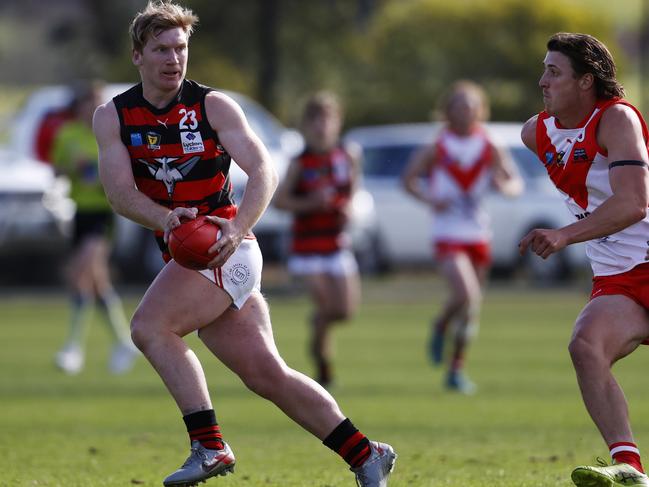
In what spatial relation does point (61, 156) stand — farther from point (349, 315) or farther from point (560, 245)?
point (560, 245)

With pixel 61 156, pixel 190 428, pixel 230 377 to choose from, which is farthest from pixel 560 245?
pixel 61 156

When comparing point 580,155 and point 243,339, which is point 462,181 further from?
point 243,339

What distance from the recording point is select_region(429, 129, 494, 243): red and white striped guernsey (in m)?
13.1

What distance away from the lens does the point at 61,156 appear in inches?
579

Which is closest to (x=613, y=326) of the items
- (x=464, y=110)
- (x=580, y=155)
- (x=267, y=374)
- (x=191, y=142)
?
(x=580, y=155)

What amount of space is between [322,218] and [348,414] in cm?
255

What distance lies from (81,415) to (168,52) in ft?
16.7

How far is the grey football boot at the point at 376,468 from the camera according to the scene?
21.4ft

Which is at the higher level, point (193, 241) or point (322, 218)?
point (193, 241)

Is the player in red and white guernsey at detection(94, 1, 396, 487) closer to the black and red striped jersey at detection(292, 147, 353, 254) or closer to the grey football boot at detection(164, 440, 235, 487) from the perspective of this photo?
the grey football boot at detection(164, 440, 235, 487)

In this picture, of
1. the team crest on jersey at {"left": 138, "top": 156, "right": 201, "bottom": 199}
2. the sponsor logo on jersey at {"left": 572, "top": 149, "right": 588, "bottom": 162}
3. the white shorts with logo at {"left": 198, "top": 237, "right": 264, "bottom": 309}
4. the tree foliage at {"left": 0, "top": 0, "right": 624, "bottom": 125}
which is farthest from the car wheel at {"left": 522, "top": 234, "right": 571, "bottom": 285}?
the team crest on jersey at {"left": 138, "top": 156, "right": 201, "bottom": 199}

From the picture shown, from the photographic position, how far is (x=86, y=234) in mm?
14492

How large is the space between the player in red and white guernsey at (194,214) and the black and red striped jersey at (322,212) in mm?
6209

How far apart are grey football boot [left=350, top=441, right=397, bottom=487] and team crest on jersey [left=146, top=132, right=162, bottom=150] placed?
1.60 m
